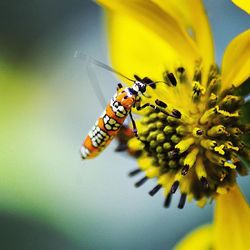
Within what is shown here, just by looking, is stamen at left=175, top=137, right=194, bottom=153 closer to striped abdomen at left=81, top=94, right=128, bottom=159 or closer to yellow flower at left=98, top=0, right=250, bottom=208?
yellow flower at left=98, top=0, right=250, bottom=208

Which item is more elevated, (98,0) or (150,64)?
(98,0)

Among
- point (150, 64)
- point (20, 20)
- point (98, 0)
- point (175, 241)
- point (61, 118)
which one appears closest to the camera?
point (98, 0)

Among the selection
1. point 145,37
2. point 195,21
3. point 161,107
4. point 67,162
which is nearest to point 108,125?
point 161,107

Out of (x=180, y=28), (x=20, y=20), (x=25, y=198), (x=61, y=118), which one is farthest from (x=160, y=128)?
(x=20, y=20)

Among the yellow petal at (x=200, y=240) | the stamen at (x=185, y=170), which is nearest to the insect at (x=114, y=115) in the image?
the stamen at (x=185, y=170)

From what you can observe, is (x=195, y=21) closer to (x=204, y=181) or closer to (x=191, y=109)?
Answer: (x=191, y=109)

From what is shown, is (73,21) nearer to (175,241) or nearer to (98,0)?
(175,241)

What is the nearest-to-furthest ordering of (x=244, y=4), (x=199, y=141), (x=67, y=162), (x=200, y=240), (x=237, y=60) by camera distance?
(x=244, y=4) < (x=237, y=60) < (x=199, y=141) < (x=200, y=240) < (x=67, y=162)
